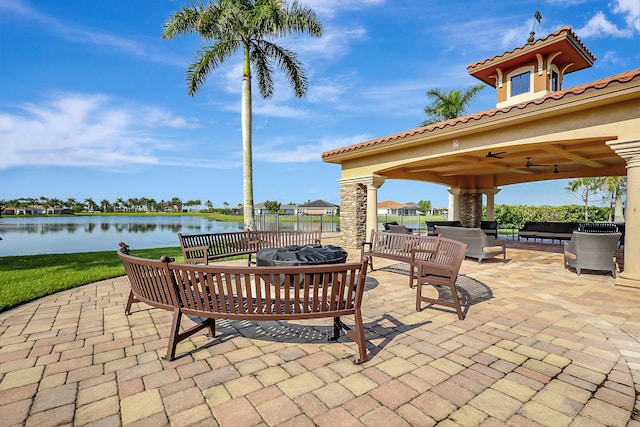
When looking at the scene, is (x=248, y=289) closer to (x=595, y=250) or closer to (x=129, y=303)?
(x=129, y=303)

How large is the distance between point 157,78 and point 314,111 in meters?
8.03

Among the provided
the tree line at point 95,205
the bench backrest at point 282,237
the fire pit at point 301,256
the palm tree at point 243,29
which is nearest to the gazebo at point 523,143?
the bench backrest at point 282,237

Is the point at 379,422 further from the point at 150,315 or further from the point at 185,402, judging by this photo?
the point at 150,315

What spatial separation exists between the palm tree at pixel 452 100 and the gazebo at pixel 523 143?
16.6 feet

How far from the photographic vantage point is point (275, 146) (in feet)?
86.6

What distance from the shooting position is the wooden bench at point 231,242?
A: 5.46 meters

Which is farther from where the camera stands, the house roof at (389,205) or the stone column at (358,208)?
the house roof at (389,205)

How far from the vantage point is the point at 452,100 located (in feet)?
62.2

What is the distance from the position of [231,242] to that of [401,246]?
140 inches

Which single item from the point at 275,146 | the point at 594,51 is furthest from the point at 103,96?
the point at 594,51

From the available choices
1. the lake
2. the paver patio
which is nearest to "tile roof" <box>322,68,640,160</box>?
the paver patio

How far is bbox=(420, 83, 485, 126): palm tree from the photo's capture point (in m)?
18.8

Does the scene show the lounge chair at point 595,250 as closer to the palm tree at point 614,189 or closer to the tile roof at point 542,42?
the tile roof at point 542,42

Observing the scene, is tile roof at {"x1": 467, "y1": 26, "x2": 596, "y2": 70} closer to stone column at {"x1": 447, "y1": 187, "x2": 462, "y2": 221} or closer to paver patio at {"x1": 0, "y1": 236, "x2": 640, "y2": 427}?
stone column at {"x1": 447, "y1": 187, "x2": 462, "y2": 221}
